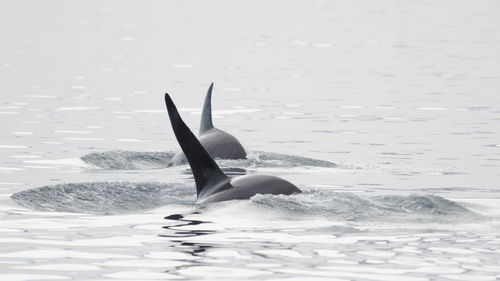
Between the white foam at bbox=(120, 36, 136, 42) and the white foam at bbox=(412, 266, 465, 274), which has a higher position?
the white foam at bbox=(120, 36, 136, 42)

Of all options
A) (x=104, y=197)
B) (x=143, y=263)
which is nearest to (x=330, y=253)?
(x=143, y=263)

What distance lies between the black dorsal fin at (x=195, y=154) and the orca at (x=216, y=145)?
566 cm

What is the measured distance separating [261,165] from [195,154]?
6203mm

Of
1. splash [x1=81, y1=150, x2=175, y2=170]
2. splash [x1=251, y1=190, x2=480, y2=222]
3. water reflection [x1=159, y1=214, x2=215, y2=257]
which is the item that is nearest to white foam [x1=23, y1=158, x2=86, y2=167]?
splash [x1=81, y1=150, x2=175, y2=170]

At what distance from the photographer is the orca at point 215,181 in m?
16.0

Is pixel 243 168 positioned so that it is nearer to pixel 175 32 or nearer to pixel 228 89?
pixel 228 89

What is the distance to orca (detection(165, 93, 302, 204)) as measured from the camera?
52.4 ft

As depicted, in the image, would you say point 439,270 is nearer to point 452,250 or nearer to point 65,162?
point 452,250

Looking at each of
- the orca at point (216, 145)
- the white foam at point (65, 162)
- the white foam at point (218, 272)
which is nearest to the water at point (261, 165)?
the white foam at point (218, 272)

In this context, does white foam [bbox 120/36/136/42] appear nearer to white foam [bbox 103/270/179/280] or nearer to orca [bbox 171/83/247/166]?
orca [bbox 171/83/247/166]

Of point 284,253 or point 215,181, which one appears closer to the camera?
point 284,253

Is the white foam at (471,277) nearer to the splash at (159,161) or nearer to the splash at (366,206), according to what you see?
the splash at (366,206)

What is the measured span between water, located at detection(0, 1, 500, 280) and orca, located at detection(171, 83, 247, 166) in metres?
0.31

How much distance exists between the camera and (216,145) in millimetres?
22312
